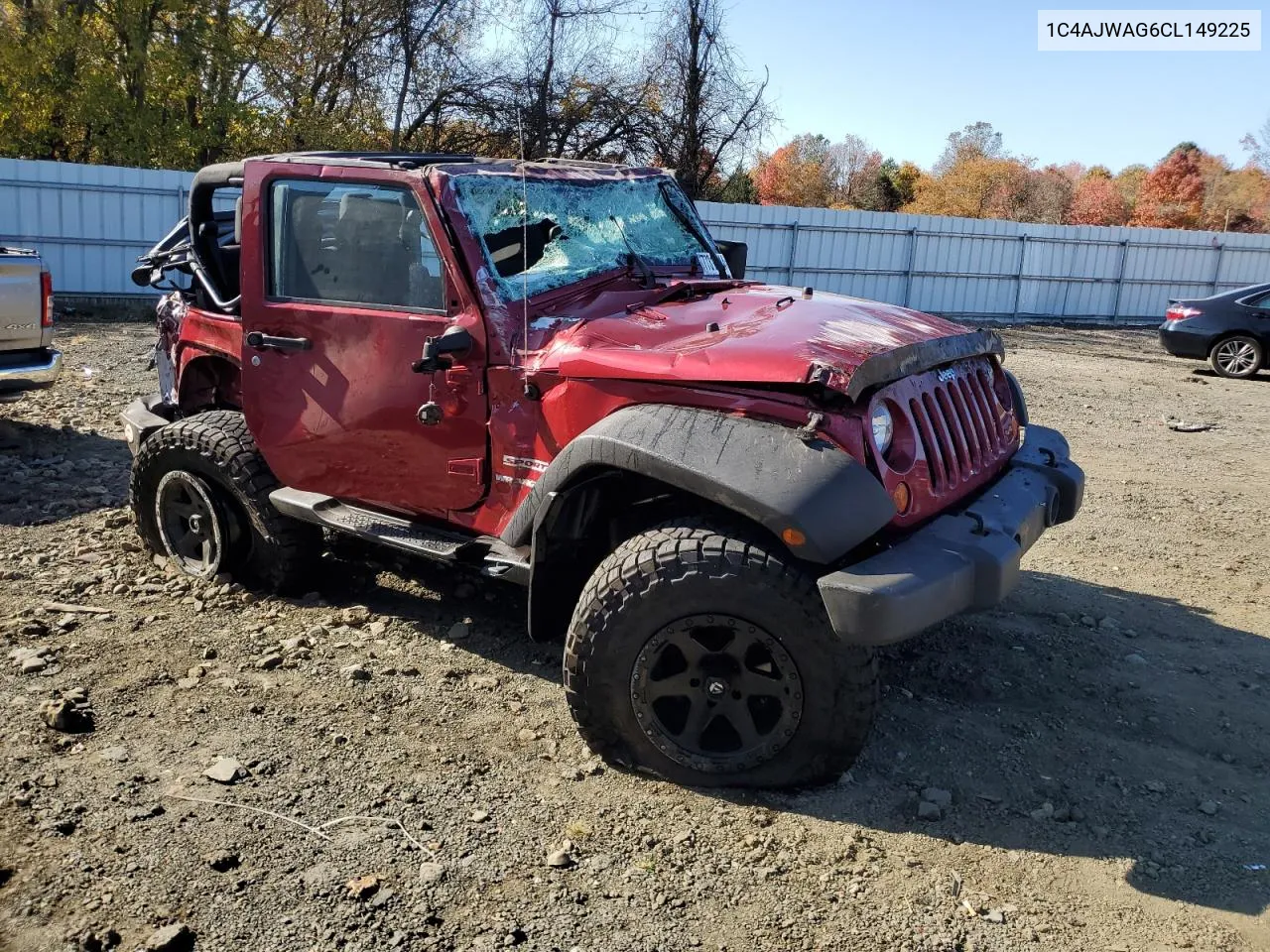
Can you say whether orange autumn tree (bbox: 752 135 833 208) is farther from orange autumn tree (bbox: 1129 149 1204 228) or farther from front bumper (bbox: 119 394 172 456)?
front bumper (bbox: 119 394 172 456)

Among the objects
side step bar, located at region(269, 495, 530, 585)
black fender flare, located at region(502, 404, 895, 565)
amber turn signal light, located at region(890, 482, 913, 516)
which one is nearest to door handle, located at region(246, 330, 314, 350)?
side step bar, located at region(269, 495, 530, 585)

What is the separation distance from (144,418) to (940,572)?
13.7 feet

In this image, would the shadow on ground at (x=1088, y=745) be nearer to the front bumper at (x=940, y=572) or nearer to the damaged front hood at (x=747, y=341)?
the front bumper at (x=940, y=572)

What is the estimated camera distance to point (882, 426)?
3312mm

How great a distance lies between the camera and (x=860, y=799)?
3.29 metres

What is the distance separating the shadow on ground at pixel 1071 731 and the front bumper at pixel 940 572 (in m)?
0.68

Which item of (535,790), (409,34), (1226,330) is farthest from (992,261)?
(535,790)

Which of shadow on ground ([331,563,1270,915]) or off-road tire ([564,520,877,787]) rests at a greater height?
off-road tire ([564,520,877,787])

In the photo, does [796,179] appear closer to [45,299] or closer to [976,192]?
[976,192]

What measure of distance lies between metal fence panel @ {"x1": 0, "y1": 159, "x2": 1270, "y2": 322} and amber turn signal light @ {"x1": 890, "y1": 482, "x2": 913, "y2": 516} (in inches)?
609

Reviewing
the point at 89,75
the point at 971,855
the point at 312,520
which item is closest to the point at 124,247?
the point at 89,75

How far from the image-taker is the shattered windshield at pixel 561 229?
3.87 metres

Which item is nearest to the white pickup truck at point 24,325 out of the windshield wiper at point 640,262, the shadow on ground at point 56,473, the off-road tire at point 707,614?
the shadow on ground at point 56,473

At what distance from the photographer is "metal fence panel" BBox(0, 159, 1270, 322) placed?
50.5ft
